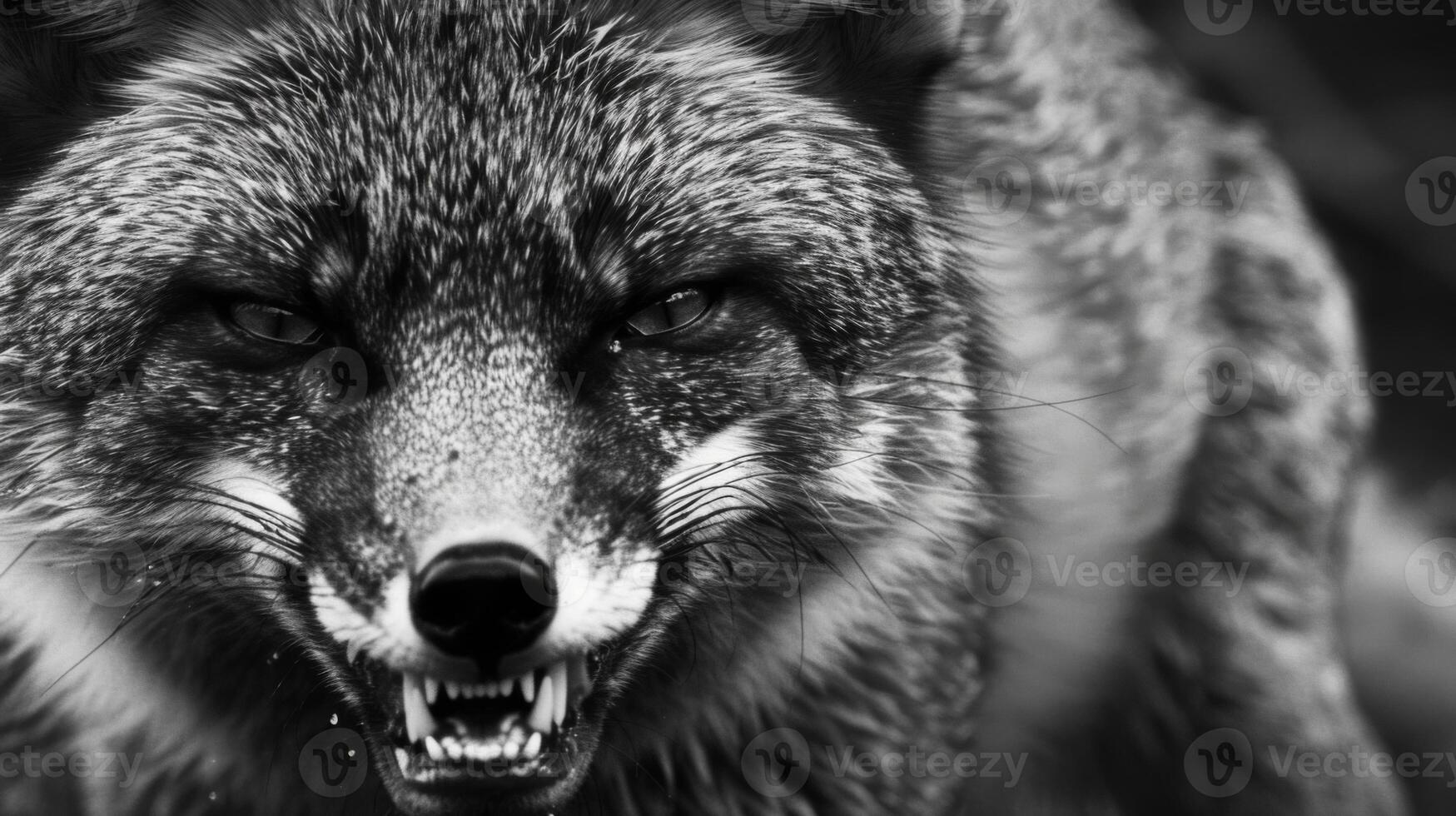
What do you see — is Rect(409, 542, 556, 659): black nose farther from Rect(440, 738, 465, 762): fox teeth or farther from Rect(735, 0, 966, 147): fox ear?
Rect(735, 0, 966, 147): fox ear

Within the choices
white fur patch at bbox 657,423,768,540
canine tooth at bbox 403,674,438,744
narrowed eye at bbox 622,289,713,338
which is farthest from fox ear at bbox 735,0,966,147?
canine tooth at bbox 403,674,438,744

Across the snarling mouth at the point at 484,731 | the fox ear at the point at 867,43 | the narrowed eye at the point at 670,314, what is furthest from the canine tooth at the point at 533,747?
the fox ear at the point at 867,43

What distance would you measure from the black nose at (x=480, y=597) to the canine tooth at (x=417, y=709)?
14 centimetres

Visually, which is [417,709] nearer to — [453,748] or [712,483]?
[453,748]

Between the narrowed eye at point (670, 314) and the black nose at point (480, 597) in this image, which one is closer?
the black nose at point (480, 597)

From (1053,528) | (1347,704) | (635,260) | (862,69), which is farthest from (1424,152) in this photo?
(635,260)

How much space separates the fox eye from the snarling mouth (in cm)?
52

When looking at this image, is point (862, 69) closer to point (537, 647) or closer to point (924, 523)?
point (924, 523)

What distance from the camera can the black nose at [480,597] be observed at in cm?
179

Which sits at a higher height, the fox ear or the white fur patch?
the fox ear

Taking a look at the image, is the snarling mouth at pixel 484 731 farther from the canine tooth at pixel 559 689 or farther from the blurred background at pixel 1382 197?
the blurred background at pixel 1382 197

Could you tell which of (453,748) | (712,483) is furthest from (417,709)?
(712,483)

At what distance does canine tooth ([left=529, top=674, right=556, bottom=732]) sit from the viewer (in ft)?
6.54

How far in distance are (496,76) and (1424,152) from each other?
3.93m
